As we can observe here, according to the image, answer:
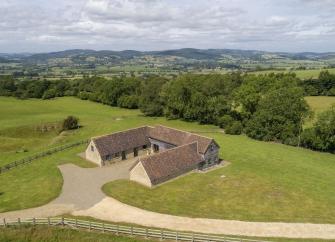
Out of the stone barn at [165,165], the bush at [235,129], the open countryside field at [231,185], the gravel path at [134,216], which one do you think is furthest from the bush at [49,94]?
the stone barn at [165,165]

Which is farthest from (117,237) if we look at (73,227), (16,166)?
(16,166)

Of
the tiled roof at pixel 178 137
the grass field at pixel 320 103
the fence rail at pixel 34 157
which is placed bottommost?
the fence rail at pixel 34 157

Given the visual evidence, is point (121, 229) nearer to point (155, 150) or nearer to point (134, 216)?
point (134, 216)

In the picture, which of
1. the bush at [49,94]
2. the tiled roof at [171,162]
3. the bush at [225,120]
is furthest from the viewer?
the bush at [49,94]

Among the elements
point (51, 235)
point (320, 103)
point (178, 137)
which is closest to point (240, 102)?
point (178, 137)

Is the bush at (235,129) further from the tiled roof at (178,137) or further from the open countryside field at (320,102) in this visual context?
the open countryside field at (320,102)
